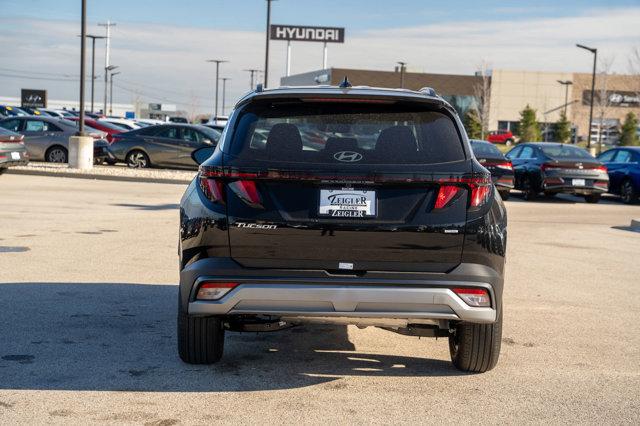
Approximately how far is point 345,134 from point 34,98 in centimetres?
8668

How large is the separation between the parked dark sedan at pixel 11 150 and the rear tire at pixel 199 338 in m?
18.9

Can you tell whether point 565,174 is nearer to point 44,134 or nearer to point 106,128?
point 44,134

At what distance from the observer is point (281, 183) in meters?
5.40

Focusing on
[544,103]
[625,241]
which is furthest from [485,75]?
[625,241]

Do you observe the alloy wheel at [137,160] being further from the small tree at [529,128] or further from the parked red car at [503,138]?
the parked red car at [503,138]

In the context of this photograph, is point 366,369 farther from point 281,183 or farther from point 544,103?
point 544,103

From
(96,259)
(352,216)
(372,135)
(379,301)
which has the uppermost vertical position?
(372,135)

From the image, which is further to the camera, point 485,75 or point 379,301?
point 485,75

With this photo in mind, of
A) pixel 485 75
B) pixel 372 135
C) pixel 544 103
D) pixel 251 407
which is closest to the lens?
pixel 251 407

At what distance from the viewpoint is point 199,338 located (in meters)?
5.93

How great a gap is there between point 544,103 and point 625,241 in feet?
280

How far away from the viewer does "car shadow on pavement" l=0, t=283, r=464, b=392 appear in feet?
18.8

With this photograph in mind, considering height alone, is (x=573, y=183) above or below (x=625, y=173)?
below

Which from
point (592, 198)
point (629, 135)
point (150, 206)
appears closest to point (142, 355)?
point (150, 206)
